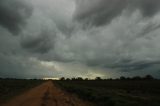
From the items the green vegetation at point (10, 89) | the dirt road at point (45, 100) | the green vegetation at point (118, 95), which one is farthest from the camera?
the green vegetation at point (10, 89)

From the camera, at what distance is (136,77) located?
7057 inches

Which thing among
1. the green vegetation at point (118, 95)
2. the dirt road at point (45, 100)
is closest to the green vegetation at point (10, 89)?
the dirt road at point (45, 100)

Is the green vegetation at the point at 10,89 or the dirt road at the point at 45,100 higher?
the green vegetation at the point at 10,89

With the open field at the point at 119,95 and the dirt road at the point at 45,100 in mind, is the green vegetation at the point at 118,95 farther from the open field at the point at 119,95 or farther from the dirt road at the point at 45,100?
the dirt road at the point at 45,100

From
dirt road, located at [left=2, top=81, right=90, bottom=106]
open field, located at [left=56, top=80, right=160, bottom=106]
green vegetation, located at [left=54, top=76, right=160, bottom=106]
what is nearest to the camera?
dirt road, located at [left=2, top=81, right=90, bottom=106]

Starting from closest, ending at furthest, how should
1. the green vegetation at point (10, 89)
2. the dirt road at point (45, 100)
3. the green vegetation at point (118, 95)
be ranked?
the dirt road at point (45, 100) < the green vegetation at point (118, 95) < the green vegetation at point (10, 89)

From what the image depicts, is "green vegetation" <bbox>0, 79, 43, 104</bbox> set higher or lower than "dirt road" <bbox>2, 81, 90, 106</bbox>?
higher

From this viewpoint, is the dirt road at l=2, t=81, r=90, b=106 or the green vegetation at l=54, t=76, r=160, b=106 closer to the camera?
the dirt road at l=2, t=81, r=90, b=106

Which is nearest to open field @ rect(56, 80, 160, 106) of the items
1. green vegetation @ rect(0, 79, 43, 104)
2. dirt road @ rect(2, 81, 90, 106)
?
dirt road @ rect(2, 81, 90, 106)

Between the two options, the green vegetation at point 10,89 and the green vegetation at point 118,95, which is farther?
the green vegetation at point 10,89

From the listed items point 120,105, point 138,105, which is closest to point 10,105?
point 120,105

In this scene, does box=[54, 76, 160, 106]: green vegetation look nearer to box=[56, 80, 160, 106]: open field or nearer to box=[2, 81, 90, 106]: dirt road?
box=[56, 80, 160, 106]: open field

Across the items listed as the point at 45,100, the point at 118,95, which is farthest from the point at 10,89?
the point at 45,100

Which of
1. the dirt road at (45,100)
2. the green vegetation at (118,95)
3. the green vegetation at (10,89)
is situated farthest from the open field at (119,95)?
the green vegetation at (10,89)
